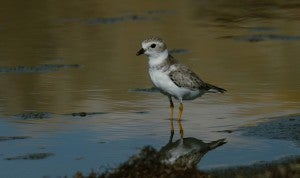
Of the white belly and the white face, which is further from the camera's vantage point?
the white face

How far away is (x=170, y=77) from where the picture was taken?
1227 centimetres

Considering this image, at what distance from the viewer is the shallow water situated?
10820mm

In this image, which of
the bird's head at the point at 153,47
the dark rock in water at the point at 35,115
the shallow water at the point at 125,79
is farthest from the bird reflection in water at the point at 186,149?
the dark rock in water at the point at 35,115

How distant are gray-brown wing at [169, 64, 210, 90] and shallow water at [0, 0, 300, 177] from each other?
0.43 m

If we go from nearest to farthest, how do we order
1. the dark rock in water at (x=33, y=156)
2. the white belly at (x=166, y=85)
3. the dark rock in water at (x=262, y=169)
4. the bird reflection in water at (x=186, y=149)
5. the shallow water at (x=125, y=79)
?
the dark rock in water at (x=262, y=169), the bird reflection in water at (x=186, y=149), the dark rock in water at (x=33, y=156), the shallow water at (x=125, y=79), the white belly at (x=166, y=85)

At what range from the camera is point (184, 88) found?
12.4 meters

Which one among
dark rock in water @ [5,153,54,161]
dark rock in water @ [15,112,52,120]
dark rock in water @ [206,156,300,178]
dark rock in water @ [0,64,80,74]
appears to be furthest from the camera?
dark rock in water @ [0,64,80,74]

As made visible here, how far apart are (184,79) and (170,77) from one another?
0.20 m

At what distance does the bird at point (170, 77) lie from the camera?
12273 mm

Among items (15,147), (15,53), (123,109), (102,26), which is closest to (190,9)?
(102,26)

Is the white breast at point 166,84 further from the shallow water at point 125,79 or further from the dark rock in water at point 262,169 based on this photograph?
the dark rock in water at point 262,169

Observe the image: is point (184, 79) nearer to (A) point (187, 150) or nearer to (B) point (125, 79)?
(A) point (187, 150)

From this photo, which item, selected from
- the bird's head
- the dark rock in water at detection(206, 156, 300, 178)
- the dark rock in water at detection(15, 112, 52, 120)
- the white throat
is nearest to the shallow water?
the dark rock in water at detection(15, 112, 52, 120)

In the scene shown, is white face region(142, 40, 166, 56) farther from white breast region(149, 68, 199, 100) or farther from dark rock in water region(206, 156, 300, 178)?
dark rock in water region(206, 156, 300, 178)
